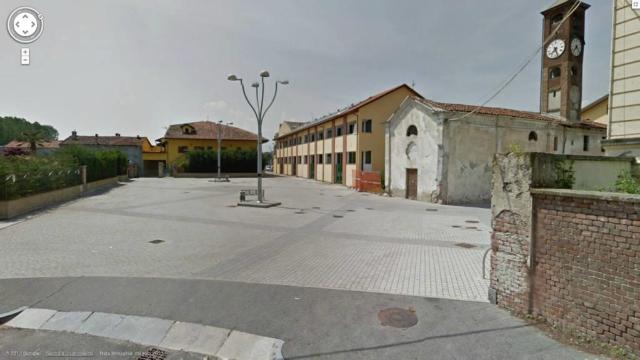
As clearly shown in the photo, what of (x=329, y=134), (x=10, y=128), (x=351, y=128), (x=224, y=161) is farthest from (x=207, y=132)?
(x=10, y=128)

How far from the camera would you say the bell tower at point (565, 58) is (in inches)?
886

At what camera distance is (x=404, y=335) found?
3924mm

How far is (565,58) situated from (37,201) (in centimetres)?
3372

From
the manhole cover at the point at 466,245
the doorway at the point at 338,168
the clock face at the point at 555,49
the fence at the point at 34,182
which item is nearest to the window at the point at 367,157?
the doorway at the point at 338,168

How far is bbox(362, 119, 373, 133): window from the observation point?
27.6 metres

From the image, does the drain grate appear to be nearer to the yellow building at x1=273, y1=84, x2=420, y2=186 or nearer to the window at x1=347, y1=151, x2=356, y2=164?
the yellow building at x1=273, y1=84, x2=420, y2=186

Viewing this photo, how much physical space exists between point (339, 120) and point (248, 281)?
88.2 ft

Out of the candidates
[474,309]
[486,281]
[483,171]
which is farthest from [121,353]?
[483,171]

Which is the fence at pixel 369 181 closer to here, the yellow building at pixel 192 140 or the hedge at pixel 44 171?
the hedge at pixel 44 171

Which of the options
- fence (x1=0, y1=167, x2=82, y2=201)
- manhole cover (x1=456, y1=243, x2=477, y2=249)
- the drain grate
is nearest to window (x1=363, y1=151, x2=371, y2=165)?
manhole cover (x1=456, y1=243, x2=477, y2=249)

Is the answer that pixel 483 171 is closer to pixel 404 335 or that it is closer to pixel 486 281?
pixel 486 281

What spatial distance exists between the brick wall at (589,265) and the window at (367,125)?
78.7ft

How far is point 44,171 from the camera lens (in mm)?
15047

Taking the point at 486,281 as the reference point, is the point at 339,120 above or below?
above
